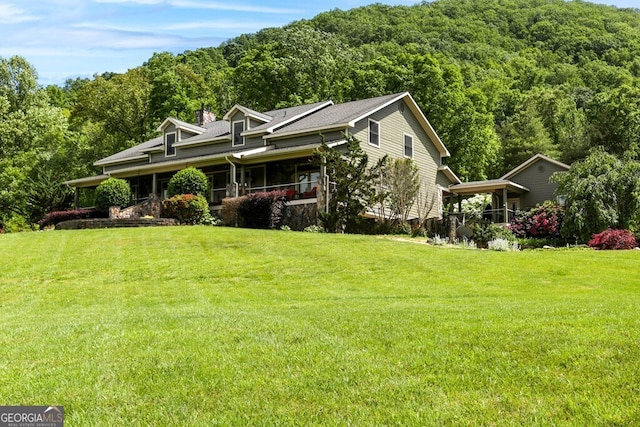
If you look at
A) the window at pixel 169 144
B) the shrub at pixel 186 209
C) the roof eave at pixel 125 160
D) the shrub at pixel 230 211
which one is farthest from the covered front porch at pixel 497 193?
the roof eave at pixel 125 160

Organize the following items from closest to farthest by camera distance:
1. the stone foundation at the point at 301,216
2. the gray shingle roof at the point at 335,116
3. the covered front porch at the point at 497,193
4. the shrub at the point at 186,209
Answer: the stone foundation at the point at 301,216
the shrub at the point at 186,209
the gray shingle roof at the point at 335,116
the covered front porch at the point at 497,193

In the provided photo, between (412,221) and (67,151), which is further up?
(67,151)

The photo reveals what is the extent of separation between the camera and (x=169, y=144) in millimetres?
37125

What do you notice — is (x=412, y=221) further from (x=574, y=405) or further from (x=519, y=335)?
(x=574, y=405)

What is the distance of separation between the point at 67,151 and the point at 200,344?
133ft

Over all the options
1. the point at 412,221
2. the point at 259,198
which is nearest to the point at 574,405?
the point at 259,198

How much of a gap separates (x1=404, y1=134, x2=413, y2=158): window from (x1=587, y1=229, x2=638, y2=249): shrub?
13.2m

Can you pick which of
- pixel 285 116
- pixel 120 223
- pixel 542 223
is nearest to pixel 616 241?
pixel 542 223

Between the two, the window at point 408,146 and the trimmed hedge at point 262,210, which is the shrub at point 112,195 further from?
the window at point 408,146

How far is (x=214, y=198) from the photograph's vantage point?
→ 114 feet

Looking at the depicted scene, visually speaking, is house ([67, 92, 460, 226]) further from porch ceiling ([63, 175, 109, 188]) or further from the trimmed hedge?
the trimmed hedge

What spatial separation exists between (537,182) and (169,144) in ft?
70.4

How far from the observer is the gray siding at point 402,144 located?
32.0 metres

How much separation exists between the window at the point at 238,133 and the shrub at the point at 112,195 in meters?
6.04
